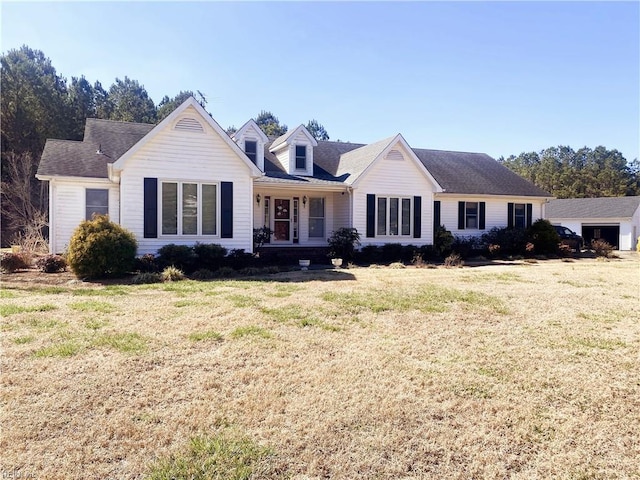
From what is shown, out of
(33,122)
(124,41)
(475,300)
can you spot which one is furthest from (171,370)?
(33,122)

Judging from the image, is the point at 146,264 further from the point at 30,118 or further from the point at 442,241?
the point at 30,118

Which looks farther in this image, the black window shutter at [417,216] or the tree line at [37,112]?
the tree line at [37,112]

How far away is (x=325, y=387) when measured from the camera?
16.9 ft

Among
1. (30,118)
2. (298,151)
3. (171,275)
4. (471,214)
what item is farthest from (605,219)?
(30,118)

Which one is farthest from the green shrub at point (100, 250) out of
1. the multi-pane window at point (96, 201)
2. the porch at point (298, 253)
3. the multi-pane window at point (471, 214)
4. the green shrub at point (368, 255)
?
the multi-pane window at point (471, 214)

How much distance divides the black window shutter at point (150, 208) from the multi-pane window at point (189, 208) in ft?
0.79

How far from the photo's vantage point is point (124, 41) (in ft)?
40.8

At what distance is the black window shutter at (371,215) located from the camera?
19.9 metres

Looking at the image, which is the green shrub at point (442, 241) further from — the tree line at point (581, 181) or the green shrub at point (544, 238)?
the tree line at point (581, 181)

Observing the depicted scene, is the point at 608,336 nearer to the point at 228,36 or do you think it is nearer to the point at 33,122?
the point at 228,36

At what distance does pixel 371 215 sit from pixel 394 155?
2.82 meters

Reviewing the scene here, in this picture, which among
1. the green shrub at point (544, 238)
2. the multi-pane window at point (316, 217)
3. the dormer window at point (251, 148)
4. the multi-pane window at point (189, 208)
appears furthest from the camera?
the green shrub at point (544, 238)

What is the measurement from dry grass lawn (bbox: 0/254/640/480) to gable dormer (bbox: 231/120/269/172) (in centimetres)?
1120

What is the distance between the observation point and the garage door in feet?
125
